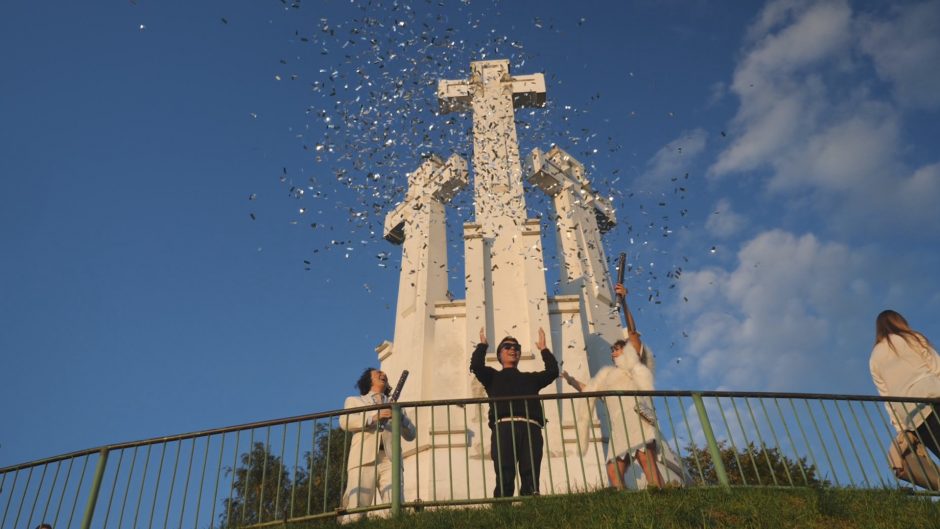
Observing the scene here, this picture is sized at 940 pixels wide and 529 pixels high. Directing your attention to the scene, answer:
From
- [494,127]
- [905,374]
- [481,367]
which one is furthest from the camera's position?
[494,127]

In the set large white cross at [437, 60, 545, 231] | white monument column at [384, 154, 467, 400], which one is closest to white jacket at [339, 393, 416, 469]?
white monument column at [384, 154, 467, 400]

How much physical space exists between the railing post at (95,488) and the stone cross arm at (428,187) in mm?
8626

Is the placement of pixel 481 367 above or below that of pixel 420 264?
below

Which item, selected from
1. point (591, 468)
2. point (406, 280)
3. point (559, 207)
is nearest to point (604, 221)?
point (559, 207)

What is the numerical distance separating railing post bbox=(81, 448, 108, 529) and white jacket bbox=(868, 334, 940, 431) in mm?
8304

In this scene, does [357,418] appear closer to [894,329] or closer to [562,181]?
[894,329]

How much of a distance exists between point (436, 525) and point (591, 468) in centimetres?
509

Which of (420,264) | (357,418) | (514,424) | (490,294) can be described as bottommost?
(514,424)

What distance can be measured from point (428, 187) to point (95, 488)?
9431mm

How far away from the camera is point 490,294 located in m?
12.5

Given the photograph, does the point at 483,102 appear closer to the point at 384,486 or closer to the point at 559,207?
the point at 559,207

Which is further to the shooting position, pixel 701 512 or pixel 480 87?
pixel 480 87

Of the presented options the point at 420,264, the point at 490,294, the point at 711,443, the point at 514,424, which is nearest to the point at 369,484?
the point at 514,424

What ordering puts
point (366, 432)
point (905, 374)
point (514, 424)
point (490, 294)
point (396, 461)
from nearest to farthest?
point (396, 461) → point (905, 374) → point (514, 424) → point (366, 432) → point (490, 294)
